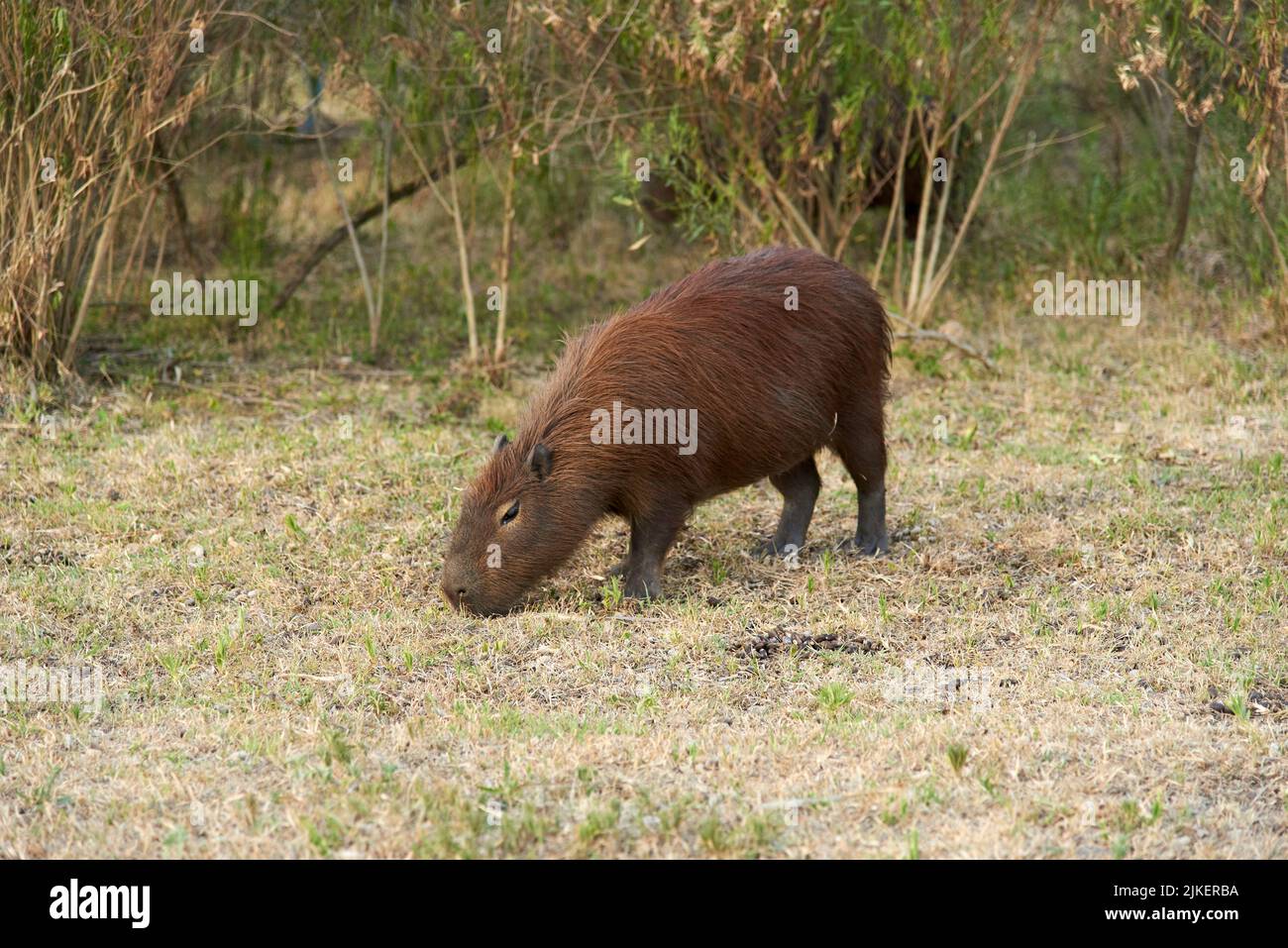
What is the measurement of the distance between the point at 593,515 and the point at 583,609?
0.37 metres

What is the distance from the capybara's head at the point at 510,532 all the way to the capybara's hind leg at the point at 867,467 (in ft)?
4.17

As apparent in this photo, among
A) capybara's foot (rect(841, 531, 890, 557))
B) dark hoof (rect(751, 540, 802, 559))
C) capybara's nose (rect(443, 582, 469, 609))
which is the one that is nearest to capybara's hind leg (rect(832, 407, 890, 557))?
capybara's foot (rect(841, 531, 890, 557))

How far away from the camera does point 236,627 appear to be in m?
5.73

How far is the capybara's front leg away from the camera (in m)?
6.02

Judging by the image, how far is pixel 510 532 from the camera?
5.80m

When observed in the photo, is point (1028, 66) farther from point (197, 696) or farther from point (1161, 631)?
point (197, 696)

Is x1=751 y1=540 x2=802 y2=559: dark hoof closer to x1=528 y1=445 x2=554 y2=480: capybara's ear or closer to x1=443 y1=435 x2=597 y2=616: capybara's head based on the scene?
x1=443 y1=435 x2=597 y2=616: capybara's head

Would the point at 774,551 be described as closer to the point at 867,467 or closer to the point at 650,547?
the point at 867,467

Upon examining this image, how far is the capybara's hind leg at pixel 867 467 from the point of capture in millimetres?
6461

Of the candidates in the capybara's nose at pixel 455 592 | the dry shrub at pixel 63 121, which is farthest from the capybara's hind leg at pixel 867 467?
the dry shrub at pixel 63 121

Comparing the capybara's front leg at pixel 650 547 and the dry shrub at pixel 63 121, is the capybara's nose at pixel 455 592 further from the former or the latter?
the dry shrub at pixel 63 121

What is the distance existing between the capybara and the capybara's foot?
0.43 meters

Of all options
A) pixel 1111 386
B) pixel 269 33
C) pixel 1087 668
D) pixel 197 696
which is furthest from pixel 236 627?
pixel 1111 386

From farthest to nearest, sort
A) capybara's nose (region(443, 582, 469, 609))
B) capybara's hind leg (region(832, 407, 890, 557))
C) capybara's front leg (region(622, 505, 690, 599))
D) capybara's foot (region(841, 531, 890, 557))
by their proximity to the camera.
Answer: capybara's foot (region(841, 531, 890, 557)), capybara's hind leg (region(832, 407, 890, 557)), capybara's front leg (region(622, 505, 690, 599)), capybara's nose (region(443, 582, 469, 609))
